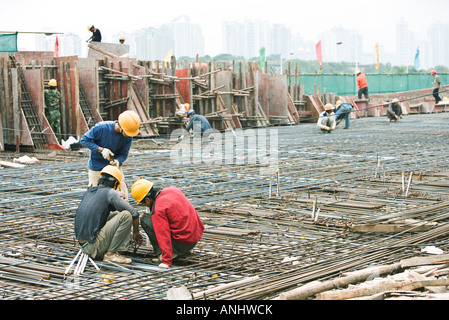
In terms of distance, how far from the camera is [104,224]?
5.50 m

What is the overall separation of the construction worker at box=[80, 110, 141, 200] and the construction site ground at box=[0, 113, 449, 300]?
79cm

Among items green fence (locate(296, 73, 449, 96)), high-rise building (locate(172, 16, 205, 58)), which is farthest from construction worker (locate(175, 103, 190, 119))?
high-rise building (locate(172, 16, 205, 58))

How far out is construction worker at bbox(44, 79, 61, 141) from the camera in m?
14.1

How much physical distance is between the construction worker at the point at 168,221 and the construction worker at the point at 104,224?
6.1 inches

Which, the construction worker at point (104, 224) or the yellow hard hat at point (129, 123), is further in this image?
the yellow hard hat at point (129, 123)

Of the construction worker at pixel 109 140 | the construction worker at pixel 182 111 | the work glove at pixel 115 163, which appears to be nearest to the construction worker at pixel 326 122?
the construction worker at pixel 182 111

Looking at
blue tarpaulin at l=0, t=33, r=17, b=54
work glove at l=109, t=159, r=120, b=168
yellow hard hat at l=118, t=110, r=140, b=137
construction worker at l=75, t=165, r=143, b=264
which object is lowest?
construction worker at l=75, t=165, r=143, b=264

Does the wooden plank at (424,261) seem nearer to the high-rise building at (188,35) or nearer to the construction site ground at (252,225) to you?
the construction site ground at (252,225)

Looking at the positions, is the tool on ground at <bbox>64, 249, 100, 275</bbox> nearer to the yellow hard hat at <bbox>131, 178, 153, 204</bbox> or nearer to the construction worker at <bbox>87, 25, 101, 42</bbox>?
the yellow hard hat at <bbox>131, 178, 153, 204</bbox>

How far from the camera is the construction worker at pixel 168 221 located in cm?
533

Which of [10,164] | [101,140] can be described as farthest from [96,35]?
[101,140]
